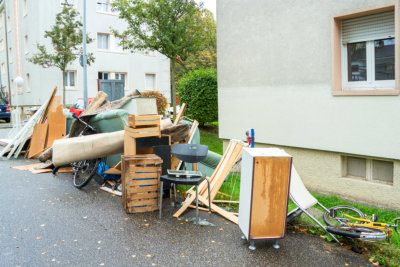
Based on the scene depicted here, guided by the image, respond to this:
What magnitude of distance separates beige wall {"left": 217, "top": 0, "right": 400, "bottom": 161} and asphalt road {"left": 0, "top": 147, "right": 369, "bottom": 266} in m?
2.83

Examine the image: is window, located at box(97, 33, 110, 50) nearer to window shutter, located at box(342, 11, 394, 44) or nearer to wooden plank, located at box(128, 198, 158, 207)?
window shutter, located at box(342, 11, 394, 44)

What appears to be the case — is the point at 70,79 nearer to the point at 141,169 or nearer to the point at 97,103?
the point at 97,103

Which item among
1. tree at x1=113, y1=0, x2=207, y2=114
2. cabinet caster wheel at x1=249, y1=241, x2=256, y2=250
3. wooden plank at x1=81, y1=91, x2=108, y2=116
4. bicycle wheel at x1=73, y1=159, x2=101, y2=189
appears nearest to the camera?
cabinet caster wheel at x1=249, y1=241, x2=256, y2=250

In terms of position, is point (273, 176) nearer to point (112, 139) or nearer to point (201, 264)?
point (201, 264)

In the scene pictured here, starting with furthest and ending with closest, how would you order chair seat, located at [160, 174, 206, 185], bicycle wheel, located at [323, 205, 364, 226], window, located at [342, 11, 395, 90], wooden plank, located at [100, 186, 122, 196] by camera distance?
wooden plank, located at [100, 186, 122, 196] < window, located at [342, 11, 395, 90] < chair seat, located at [160, 174, 206, 185] < bicycle wheel, located at [323, 205, 364, 226]

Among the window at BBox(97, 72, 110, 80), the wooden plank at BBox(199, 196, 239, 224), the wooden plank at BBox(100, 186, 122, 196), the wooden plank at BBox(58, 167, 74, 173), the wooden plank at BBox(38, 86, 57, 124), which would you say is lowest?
the wooden plank at BBox(199, 196, 239, 224)

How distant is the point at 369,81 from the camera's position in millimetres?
6891

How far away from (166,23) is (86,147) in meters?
7.30

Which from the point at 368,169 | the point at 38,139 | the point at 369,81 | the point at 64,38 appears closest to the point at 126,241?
the point at 368,169

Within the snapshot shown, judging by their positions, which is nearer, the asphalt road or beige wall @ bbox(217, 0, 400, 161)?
the asphalt road

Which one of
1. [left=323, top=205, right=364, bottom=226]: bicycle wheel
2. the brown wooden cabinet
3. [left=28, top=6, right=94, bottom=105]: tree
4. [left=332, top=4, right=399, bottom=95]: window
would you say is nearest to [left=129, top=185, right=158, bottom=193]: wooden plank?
the brown wooden cabinet

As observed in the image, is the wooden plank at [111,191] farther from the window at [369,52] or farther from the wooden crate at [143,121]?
the window at [369,52]

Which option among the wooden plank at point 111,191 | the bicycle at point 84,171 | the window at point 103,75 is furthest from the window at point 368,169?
the window at point 103,75

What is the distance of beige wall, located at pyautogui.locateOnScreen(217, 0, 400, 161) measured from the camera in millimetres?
6660
